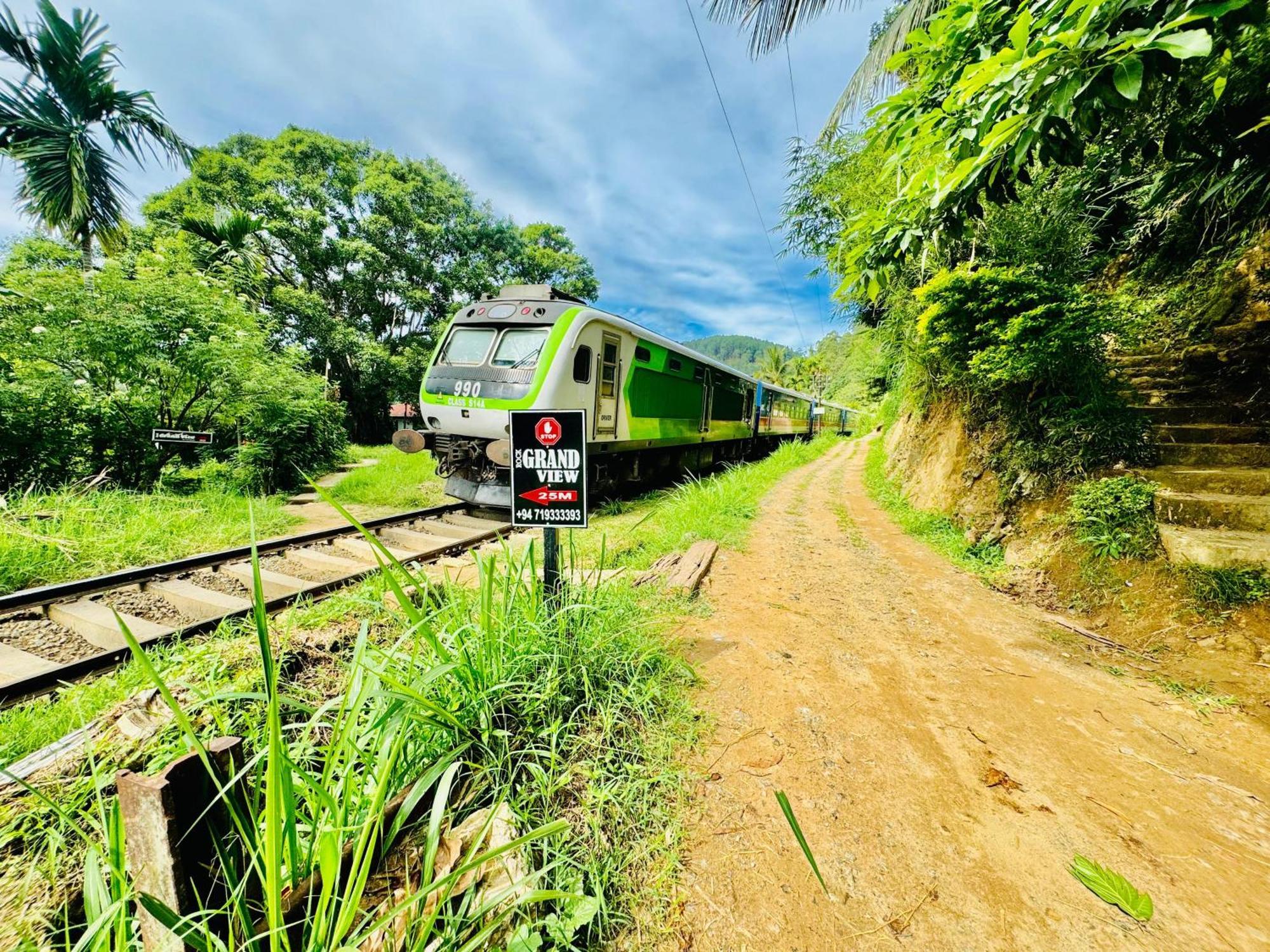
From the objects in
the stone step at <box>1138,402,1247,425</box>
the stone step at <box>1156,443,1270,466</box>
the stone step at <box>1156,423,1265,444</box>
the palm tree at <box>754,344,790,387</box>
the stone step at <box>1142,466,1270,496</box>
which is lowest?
the stone step at <box>1142,466,1270,496</box>

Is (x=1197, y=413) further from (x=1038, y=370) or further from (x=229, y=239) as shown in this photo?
(x=229, y=239)

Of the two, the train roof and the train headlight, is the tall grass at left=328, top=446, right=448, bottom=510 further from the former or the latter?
the train roof

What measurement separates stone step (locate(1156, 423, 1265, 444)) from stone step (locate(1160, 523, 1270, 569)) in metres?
1.23

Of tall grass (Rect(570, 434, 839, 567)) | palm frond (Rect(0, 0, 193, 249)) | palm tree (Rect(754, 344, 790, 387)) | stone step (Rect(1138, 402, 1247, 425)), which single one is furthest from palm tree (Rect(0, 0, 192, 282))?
palm tree (Rect(754, 344, 790, 387))

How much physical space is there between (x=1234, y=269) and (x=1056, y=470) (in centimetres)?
380

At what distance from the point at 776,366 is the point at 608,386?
4606 cm

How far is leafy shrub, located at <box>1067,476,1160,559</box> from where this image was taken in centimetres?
308

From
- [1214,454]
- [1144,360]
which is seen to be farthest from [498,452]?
[1144,360]

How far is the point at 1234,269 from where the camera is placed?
16.0ft

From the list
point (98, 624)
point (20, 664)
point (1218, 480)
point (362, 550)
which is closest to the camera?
point (20, 664)

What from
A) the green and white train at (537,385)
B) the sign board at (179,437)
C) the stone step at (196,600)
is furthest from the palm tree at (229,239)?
the stone step at (196,600)

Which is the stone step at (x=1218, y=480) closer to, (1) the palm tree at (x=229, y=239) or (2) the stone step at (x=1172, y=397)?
(2) the stone step at (x=1172, y=397)

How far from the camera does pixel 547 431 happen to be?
2029 mm

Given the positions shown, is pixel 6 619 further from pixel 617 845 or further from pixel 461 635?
pixel 617 845
